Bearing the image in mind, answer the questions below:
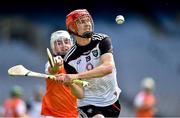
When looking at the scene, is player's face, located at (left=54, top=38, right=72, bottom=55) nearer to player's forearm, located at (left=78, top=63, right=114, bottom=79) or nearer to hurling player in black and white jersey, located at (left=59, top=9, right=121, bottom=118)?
hurling player in black and white jersey, located at (left=59, top=9, right=121, bottom=118)

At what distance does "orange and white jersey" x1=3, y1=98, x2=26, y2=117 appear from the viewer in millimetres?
15391

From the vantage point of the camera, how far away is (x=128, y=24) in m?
16.8

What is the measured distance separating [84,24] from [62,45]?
53.3 inches

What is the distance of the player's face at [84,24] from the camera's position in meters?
9.53

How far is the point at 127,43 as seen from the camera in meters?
16.8

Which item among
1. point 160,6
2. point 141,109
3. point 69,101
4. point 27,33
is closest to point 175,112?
point 141,109

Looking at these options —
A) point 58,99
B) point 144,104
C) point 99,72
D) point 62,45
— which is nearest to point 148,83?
point 144,104

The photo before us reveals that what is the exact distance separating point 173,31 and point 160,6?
1.92 ft

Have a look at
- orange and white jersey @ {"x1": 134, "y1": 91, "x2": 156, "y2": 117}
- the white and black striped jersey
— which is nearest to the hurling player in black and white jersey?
the white and black striped jersey

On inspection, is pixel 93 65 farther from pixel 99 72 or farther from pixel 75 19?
pixel 75 19

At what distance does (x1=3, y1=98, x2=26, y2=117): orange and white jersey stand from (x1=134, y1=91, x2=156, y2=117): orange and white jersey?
1.95 m

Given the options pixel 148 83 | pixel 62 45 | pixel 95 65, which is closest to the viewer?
pixel 95 65

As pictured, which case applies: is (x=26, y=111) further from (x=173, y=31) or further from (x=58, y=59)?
(x=58, y=59)

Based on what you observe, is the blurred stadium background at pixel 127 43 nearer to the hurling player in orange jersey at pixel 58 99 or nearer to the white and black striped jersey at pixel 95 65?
the hurling player in orange jersey at pixel 58 99
